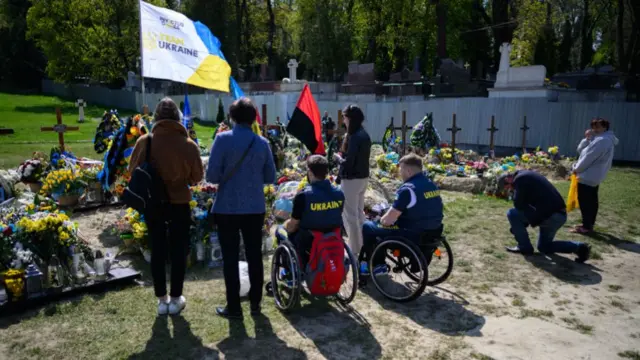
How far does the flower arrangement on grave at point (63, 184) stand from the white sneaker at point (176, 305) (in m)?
4.58

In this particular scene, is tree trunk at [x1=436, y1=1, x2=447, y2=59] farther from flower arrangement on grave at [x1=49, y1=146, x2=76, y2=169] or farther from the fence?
flower arrangement on grave at [x1=49, y1=146, x2=76, y2=169]

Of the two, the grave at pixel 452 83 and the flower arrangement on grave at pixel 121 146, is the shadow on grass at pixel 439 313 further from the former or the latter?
the grave at pixel 452 83

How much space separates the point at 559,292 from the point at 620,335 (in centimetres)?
95

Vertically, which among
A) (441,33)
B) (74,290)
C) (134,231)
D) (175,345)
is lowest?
(175,345)

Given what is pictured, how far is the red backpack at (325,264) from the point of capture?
420 cm

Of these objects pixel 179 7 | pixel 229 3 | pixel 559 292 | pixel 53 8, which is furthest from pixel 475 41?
pixel 559 292

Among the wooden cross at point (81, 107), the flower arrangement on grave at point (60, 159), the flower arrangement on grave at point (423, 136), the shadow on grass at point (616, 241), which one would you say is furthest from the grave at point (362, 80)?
the shadow on grass at point (616, 241)

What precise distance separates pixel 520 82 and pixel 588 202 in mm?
13109

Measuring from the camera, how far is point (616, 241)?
22.7 feet

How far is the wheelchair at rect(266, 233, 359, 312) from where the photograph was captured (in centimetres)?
420

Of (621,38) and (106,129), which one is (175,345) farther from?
(621,38)

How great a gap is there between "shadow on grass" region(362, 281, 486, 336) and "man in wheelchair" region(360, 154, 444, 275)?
0.36 meters

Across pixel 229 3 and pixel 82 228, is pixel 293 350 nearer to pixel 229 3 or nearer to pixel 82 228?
pixel 82 228

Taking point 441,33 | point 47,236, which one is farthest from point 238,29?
point 47,236
